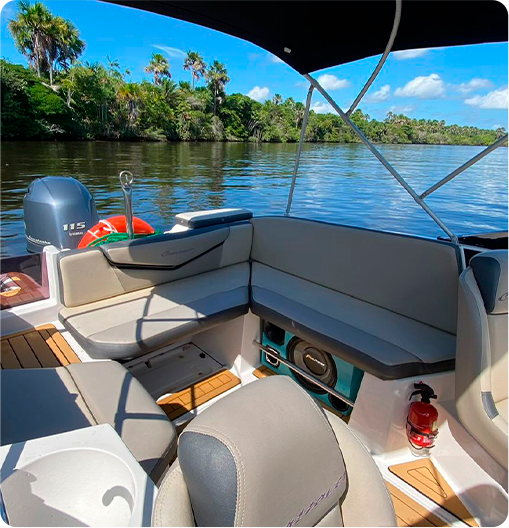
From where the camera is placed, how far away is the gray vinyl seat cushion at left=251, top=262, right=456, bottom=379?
1.52 metres

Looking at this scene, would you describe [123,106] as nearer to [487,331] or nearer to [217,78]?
[217,78]

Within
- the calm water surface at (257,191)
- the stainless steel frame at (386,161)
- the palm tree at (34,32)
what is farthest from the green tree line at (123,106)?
the stainless steel frame at (386,161)

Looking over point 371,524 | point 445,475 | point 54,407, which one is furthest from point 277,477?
point 445,475

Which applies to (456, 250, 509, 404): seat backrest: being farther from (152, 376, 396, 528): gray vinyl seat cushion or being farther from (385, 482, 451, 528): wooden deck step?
(152, 376, 396, 528): gray vinyl seat cushion

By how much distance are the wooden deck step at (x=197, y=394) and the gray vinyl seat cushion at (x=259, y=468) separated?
1.32 metres

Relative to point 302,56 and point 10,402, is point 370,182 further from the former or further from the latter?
point 10,402

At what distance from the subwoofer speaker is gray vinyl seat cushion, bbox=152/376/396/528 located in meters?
1.11

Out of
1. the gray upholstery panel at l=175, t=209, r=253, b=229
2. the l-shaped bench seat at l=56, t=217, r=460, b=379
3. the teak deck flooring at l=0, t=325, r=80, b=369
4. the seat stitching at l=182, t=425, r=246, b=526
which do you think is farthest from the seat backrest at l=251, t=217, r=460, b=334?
the seat stitching at l=182, t=425, r=246, b=526

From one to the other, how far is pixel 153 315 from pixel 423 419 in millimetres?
1317

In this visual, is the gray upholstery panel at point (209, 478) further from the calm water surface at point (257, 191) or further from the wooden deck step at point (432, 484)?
the calm water surface at point (257, 191)

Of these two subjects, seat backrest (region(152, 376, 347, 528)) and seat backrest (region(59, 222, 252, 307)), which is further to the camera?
seat backrest (region(59, 222, 252, 307))

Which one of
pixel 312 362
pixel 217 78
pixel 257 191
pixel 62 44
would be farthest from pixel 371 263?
pixel 217 78

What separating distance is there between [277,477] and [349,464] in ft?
1.01

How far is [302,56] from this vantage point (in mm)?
2355
